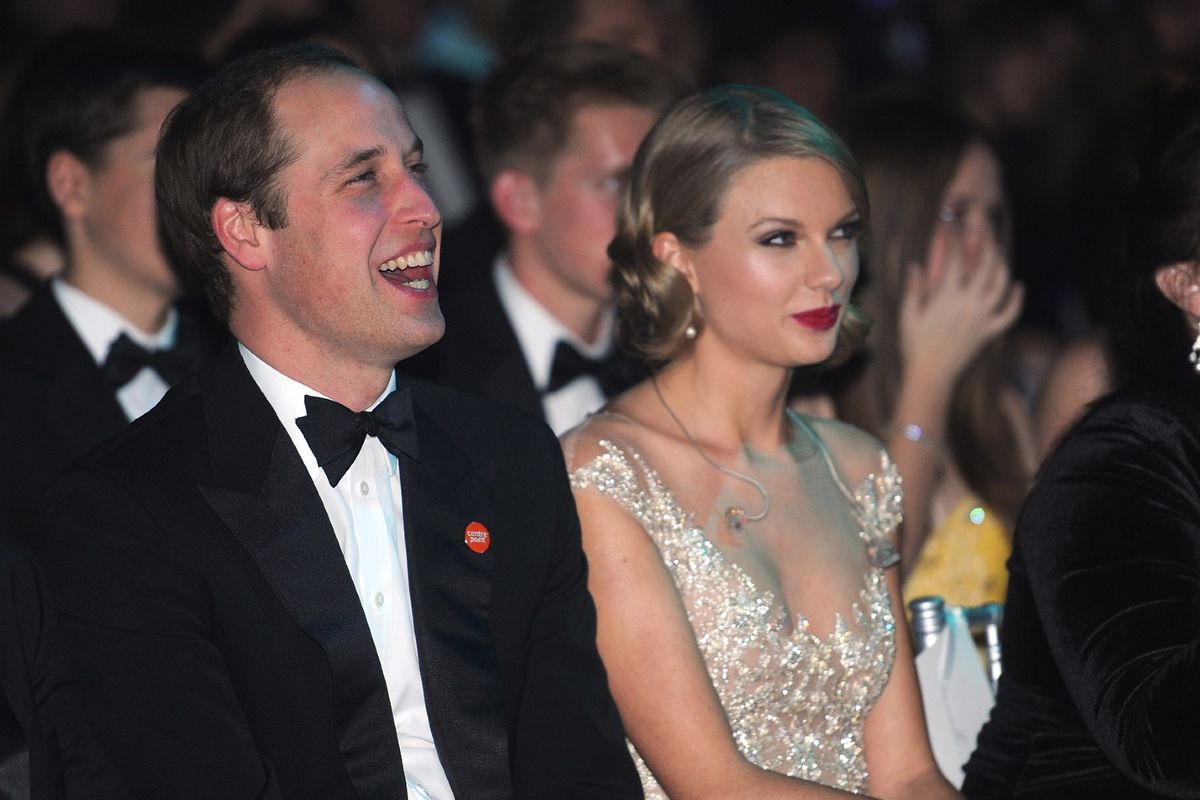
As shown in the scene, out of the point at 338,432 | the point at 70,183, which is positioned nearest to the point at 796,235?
the point at 338,432

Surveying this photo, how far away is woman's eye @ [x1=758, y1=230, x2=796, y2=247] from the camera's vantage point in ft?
9.84

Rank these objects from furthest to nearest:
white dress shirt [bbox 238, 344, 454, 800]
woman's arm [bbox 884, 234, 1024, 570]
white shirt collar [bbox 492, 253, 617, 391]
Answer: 1. white shirt collar [bbox 492, 253, 617, 391]
2. woman's arm [bbox 884, 234, 1024, 570]
3. white dress shirt [bbox 238, 344, 454, 800]

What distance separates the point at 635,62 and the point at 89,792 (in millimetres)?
2818

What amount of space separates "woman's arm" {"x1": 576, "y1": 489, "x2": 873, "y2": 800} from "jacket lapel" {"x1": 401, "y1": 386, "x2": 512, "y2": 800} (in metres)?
0.25

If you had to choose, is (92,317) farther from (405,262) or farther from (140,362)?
(405,262)

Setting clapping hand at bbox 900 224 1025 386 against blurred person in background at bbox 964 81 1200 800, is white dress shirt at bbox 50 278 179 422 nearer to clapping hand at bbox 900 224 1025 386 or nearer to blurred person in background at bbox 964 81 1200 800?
clapping hand at bbox 900 224 1025 386

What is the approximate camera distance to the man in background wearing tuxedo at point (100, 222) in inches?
142

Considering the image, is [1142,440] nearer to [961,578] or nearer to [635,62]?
[961,578]

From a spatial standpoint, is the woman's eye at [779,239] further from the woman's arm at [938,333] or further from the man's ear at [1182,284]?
the woman's arm at [938,333]

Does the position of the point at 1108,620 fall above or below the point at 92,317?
below

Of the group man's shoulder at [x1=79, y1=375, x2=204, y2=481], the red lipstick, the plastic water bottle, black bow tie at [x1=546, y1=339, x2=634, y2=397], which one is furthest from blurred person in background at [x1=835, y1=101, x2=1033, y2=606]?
man's shoulder at [x1=79, y1=375, x2=204, y2=481]

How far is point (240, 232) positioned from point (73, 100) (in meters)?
1.41

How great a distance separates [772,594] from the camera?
9.69 feet

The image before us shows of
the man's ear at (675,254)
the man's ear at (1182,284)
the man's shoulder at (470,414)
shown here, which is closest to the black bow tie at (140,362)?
the man's shoulder at (470,414)
